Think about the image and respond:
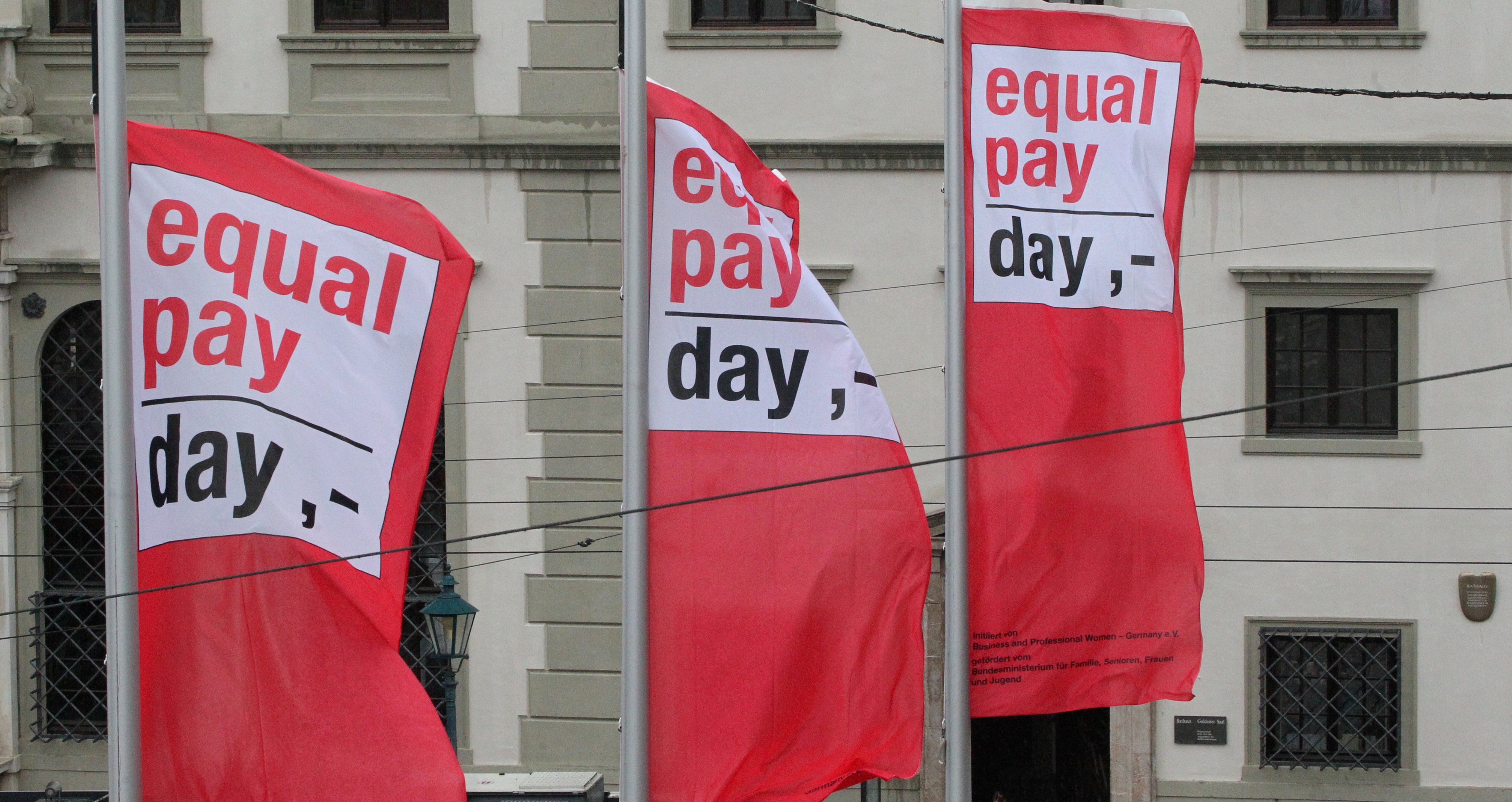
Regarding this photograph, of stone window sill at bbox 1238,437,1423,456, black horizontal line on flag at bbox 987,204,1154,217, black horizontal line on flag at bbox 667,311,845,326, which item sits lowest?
stone window sill at bbox 1238,437,1423,456

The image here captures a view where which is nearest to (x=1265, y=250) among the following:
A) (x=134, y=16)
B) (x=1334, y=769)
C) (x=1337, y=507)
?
(x=1337, y=507)

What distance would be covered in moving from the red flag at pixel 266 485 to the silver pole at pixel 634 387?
40.6 inches

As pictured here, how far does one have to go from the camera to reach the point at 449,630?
1052 centimetres

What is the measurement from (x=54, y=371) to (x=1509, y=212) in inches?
478

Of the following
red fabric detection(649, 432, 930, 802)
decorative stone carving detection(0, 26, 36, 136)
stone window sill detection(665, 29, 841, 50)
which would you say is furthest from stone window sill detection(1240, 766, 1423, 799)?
decorative stone carving detection(0, 26, 36, 136)

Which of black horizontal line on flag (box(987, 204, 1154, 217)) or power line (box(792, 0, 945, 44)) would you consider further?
power line (box(792, 0, 945, 44))

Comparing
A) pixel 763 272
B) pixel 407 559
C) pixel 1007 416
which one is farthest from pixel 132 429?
pixel 1007 416

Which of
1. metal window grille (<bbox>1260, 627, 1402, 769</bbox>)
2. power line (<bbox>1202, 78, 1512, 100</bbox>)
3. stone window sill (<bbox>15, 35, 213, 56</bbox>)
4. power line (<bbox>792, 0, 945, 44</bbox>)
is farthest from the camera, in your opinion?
metal window grille (<bbox>1260, 627, 1402, 769</bbox>)

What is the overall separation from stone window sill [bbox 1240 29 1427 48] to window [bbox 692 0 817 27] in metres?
3.61

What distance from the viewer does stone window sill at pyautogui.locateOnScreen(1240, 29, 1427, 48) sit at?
475 inches

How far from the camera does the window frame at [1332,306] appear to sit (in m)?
12.2

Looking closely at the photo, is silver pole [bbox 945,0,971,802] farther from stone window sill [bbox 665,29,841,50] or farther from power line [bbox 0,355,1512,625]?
stone window sill [bbox 665,29,841,50]

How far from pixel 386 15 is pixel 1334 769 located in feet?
33.0

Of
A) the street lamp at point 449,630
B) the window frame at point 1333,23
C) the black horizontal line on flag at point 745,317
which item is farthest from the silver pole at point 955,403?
the window frame at point 1333,23
